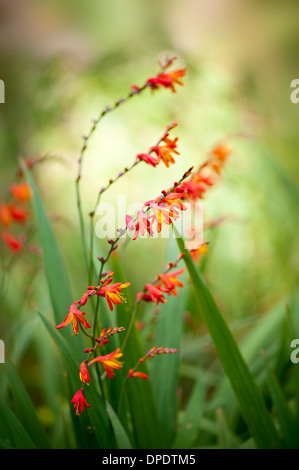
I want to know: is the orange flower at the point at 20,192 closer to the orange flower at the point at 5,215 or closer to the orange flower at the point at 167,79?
the orange flower at the point at 5,215

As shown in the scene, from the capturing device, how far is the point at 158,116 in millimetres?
1494

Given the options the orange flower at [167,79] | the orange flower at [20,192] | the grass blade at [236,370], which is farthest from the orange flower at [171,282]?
the orange flower at [20,192]

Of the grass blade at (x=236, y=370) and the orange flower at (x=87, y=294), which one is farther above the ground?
the orange flower at (x=87, y=294)

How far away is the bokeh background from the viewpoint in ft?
4.13

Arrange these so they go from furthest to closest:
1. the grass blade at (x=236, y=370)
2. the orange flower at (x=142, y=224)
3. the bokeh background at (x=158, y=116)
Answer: the bokeh background at (x=158, y=116) → the grass blade at (x=236, y=370) → the orange flower at (x=142, y=224)

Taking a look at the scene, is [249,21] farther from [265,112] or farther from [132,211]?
[132,211]

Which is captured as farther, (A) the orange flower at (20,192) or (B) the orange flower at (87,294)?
(A) the orange flower at (20,192)

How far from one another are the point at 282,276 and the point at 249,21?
1.34 m

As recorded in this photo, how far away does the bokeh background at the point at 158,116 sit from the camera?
4.13 feet

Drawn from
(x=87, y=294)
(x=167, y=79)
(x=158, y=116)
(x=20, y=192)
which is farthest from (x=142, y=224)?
(x=158, y=116)

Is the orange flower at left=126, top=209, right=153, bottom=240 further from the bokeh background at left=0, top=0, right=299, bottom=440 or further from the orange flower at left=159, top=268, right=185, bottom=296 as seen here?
the bokeh background at left=0, top=0, right=299, bottom=440

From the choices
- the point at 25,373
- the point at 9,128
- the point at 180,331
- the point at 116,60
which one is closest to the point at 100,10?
the point at 116,60

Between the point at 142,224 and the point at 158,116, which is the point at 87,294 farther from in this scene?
the point at 158,116

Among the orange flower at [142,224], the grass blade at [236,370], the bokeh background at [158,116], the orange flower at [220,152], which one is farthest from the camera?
the bokeh background at [158,116]
